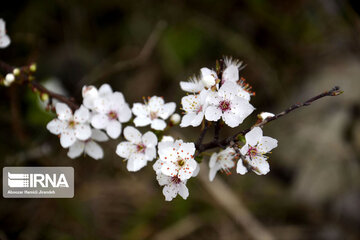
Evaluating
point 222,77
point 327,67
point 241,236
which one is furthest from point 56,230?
point 327,67

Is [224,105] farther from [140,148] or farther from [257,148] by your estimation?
[140,148]

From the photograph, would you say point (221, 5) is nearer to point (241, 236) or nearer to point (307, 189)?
point (307, 189)

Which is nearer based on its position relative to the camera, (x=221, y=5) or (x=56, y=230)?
(x=56, y=230)

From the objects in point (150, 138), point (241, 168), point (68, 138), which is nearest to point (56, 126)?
point (68, 138)

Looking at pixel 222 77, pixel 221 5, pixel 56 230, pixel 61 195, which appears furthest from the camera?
pixel 221 5

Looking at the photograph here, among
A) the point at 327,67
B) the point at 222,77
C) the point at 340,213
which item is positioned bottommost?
the point at 340,213

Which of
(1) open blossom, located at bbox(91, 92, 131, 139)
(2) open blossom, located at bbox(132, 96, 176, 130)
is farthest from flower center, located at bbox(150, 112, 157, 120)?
(1) open blossom, located at bbox(91, 92, 131, 139)

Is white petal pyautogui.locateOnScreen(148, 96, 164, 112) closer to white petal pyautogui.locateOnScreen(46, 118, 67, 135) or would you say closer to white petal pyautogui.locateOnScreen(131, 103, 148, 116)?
white petal pyautogui.locateOnScreen(131, 103, 148, 116)
